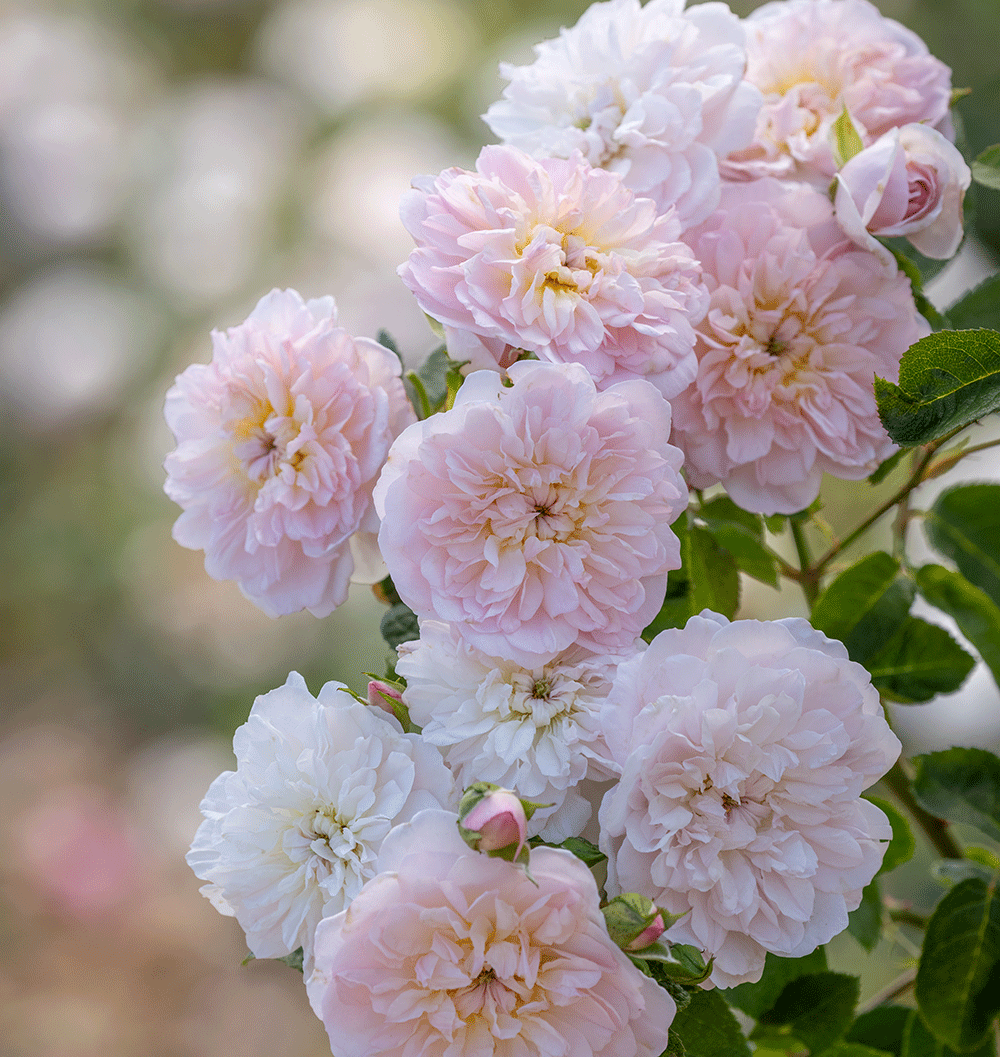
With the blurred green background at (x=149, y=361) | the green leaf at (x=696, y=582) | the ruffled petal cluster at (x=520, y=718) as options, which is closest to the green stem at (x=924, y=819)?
the green leaf at (x=696, y=582)

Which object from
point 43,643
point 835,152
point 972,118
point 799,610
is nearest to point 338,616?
point 799,610

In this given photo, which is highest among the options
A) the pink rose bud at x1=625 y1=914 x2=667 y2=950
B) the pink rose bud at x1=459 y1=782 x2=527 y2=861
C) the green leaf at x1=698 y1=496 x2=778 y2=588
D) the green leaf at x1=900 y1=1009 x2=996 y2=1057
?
the pink rose bud at x1=459 y1=782 x2=527 y2=861

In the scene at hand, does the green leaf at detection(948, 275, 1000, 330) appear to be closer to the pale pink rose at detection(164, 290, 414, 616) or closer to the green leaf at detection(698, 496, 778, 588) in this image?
the green leaf at detection(698, 496, 778, 588)

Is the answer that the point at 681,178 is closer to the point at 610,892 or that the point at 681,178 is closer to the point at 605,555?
the point at 605,555

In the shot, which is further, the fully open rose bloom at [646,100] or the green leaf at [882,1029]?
the green leaf at [882,1029]

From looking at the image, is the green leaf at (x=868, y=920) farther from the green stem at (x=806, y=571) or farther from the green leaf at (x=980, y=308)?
the green leaf at (x=980, y=308)

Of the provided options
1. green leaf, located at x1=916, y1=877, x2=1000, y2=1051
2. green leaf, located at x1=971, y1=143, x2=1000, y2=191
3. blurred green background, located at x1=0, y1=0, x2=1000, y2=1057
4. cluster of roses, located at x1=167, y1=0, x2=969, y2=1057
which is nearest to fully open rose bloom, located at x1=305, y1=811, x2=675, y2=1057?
cluster of roses, located at x1=167, y1=0, x2=969, y2=1057
